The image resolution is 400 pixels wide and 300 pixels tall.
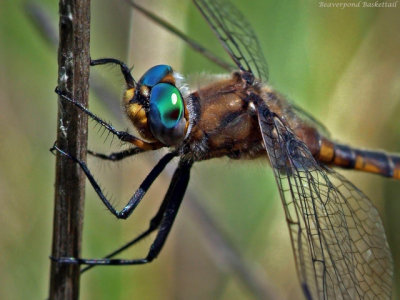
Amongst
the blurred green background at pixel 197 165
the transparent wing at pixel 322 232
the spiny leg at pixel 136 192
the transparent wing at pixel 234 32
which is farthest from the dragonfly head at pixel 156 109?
the blurred green background at pixel 197 165

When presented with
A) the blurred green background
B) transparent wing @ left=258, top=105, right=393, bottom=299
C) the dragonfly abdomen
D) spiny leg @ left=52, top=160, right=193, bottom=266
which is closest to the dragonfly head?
spiny leg @ left=52, top=160, right=193, bottom=266

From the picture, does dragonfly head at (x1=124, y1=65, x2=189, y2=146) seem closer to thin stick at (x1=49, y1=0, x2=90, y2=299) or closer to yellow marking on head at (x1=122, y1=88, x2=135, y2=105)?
yellow marking on head at (x1=122, y1=88, x2=135, y2=105)

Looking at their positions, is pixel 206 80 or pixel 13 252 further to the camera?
pixel 13 252

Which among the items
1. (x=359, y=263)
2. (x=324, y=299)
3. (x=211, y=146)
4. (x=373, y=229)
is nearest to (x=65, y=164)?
(x=211, y=146)

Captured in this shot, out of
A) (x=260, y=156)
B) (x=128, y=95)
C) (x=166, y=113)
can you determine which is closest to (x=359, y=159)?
(x=260, y=156)

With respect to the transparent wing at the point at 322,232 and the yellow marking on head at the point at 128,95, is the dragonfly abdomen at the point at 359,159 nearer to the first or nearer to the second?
the transparent wing at the point at 322,232

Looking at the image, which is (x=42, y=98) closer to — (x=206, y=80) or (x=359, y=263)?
(x=206, y=80)

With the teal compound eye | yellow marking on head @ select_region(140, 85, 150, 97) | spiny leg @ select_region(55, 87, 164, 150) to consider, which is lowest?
spiny leg @ select_region(55, 87, 164, 150)
